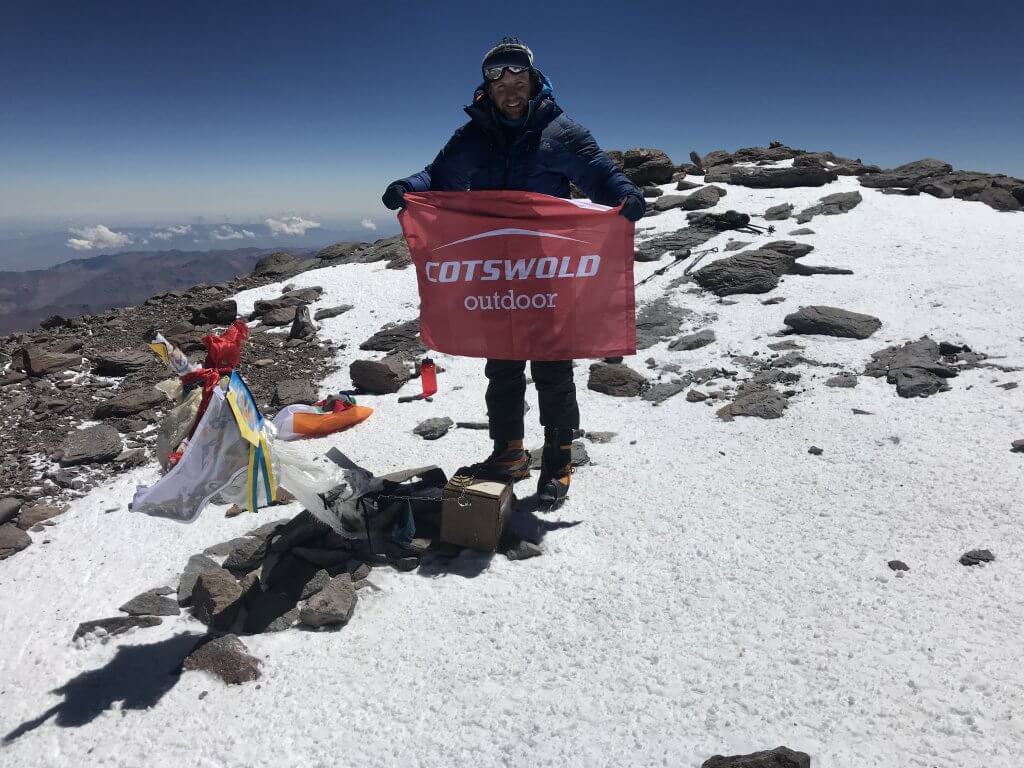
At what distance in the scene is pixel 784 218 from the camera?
14.5 metres

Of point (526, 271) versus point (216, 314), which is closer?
point (526, 271)

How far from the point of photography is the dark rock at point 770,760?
274cm

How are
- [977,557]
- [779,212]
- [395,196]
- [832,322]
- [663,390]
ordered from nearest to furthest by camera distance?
[977,557], [395,196], [663,390], [832,322], [779,212]

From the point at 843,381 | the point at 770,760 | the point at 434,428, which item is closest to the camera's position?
the point at 770,760

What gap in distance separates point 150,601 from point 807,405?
6.92 meters

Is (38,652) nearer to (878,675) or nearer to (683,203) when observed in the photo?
(878,675)

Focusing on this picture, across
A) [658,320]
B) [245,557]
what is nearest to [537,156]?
[245,557]

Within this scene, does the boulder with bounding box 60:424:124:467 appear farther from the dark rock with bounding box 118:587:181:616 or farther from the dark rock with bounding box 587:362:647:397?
the dark rock with bounding box 587:362:647:397

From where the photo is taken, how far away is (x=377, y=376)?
30.7 ft

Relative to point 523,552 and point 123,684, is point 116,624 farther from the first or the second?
point 523,552

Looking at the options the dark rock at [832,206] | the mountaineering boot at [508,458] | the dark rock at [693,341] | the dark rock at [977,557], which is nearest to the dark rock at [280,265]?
the dark rock at [693,341]

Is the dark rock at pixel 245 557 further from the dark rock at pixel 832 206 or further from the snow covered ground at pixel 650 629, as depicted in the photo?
the dark rock at pixel 832 206

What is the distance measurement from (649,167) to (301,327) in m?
14.1

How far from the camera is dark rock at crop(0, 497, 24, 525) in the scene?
6105mm
